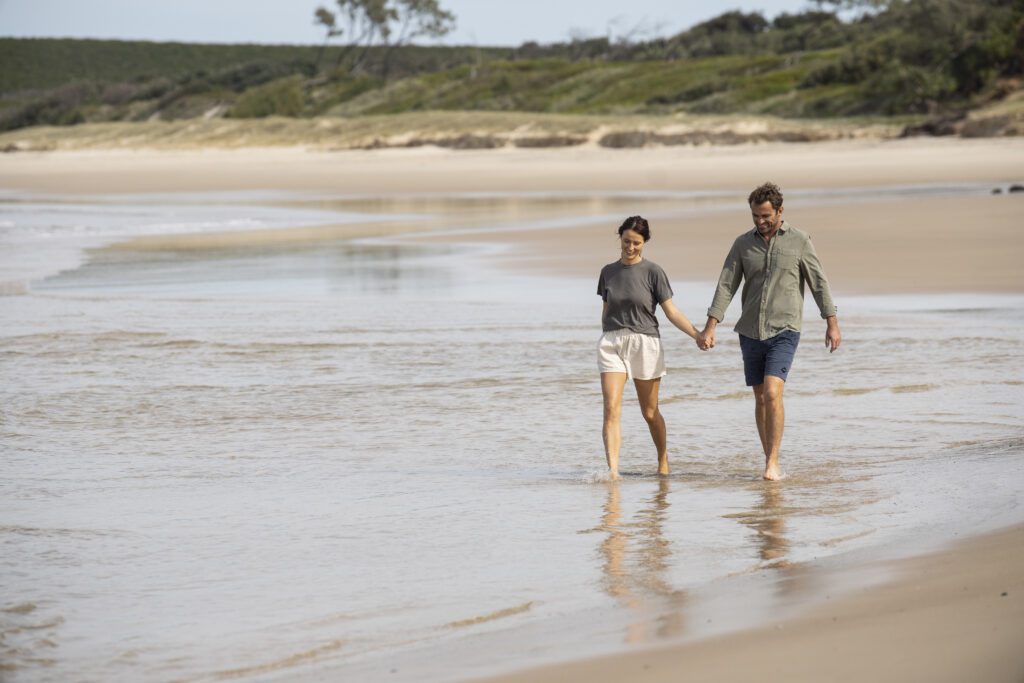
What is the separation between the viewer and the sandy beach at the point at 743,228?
4172mm

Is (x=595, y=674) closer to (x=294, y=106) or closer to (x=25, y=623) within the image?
(x=25, y=623)

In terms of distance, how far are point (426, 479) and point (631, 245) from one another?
1580 millimetres

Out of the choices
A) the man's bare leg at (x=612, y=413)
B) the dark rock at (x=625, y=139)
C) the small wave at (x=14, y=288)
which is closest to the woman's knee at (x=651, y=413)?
the man's bare leg at (x=612, y=413)

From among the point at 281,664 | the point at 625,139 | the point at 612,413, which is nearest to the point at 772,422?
the point at 612,413

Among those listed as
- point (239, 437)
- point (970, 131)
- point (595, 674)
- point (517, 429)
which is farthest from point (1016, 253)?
point (970, 131)

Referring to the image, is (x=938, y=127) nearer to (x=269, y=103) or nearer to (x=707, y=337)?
(x=707, y=337)

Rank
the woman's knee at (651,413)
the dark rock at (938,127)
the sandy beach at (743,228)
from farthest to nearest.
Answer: the dark rock at (938,127)
the woman's knee at (651,413)
the sandy beach at (743,228)

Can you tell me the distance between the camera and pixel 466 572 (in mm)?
5609

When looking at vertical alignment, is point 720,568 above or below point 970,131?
below

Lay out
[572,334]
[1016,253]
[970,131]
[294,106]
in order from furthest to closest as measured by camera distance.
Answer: [294,106]
[970,131]
[1016,253]
[572,334]

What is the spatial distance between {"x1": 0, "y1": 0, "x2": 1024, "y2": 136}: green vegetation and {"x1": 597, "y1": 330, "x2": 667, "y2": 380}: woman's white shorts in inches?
1429

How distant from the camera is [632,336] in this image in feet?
23.9

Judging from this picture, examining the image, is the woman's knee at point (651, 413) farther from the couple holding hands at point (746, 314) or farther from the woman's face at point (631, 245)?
the woman's face at point (631, 245)

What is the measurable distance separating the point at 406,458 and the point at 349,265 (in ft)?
35.9
